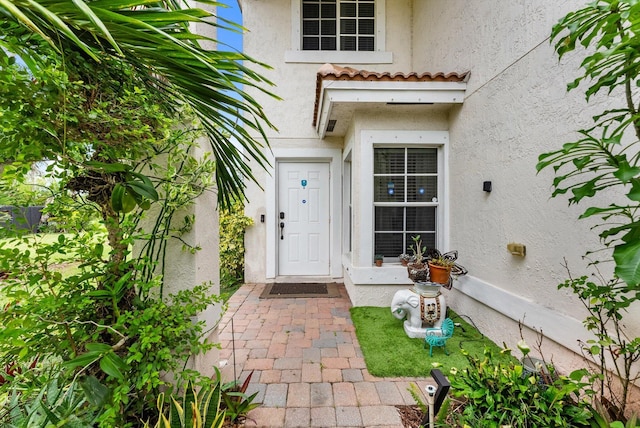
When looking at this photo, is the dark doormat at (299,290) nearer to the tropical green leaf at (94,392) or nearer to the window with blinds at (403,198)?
the window with blinds at (403,198)

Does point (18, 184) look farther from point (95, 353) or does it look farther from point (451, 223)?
point (451, 223)

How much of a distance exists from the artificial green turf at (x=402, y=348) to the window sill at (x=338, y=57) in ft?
14.1

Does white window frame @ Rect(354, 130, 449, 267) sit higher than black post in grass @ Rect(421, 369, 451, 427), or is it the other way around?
white window frame @ Rect(354, 130, 449, 267)

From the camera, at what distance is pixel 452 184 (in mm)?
3504

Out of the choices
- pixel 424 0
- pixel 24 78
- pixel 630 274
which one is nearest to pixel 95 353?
pixel 24 78

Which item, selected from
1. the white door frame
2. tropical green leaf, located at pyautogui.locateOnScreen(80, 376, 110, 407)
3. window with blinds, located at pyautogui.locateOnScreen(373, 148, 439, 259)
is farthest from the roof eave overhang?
tropical green leaf, located at pyautogui.locateOnScreen(80, 376, 110, 407)

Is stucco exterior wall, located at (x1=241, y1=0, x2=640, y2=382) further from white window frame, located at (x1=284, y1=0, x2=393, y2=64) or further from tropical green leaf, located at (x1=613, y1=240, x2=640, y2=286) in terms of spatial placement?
tropical green leaf, located at (x1=613, y1=240, x2=640, y2=286)

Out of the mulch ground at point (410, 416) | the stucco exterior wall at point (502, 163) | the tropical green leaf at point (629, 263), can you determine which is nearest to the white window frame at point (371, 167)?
the stucco exterior wall at point (502, 163)

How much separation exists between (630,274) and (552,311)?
1595 millimetres

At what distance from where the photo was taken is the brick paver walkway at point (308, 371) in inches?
70.4

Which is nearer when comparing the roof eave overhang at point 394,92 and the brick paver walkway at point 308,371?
the brick paver walkway at point 308,371

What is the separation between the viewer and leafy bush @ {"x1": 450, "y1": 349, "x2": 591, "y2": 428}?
1292 mm

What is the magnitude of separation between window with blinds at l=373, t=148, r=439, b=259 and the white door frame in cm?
132

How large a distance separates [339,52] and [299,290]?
4230 millimetres
